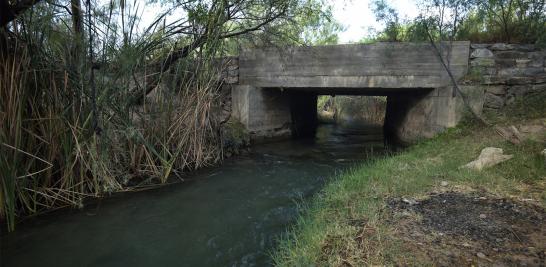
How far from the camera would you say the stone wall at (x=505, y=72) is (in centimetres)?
712

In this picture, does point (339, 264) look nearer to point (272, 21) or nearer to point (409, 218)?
point (409, 218)

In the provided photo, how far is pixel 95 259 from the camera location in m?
3.15

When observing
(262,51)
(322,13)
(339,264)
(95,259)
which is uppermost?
(322,13)

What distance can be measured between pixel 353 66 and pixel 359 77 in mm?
293

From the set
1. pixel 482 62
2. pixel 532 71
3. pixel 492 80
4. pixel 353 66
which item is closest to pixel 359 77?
pixel 353 66

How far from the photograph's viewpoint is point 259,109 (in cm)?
930

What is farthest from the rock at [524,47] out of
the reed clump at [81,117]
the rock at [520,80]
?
the reed clump at [81,117]

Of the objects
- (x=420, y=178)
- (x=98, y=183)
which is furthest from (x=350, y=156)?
(x=98, y=183)

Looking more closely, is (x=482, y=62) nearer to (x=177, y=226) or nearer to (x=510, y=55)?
(x=510, y=55)

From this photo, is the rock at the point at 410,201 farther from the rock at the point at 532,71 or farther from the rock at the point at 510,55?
the rock at the point at 532,71

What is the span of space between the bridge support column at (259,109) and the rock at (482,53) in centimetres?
482

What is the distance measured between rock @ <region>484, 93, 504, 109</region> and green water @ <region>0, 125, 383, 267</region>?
3.96 meters

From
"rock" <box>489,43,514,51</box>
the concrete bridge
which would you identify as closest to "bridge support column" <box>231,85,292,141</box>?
the concrete bridge

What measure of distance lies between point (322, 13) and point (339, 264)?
567 centimetres
